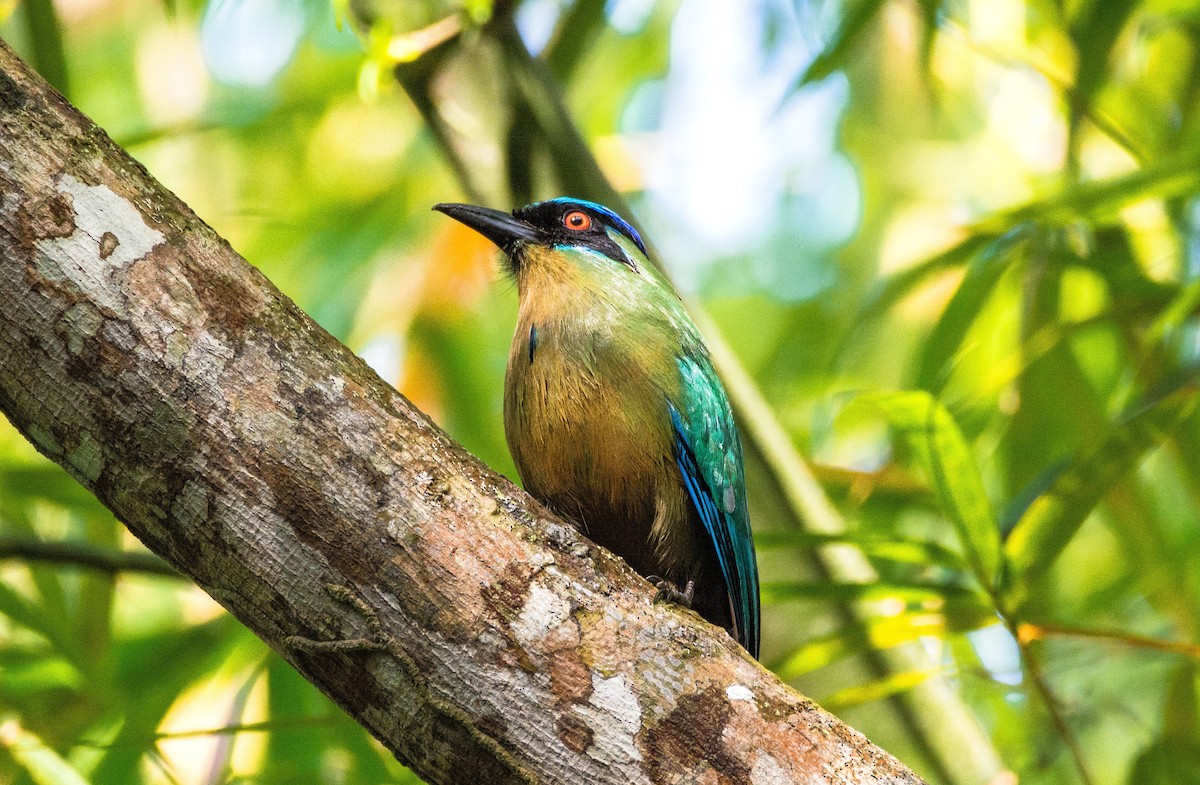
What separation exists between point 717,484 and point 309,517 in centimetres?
138

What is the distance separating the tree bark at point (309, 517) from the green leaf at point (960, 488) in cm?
103

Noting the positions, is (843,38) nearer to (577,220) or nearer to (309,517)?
(577,220)

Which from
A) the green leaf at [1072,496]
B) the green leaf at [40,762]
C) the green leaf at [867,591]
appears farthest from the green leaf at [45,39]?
the green leaf at [1072,496]

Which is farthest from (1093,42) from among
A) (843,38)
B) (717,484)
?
(717,484)

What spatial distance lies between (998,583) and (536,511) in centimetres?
146

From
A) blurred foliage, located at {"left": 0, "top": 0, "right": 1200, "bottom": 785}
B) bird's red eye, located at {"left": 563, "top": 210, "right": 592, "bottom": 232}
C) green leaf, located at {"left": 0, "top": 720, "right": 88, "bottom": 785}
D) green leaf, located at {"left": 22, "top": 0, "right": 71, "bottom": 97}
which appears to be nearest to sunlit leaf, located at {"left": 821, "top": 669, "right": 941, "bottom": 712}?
blurred foliage, located at {"left": 0, "top": 0, "right": 1200, "bottom": 785}

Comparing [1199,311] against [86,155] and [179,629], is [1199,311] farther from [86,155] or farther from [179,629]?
[179,629]

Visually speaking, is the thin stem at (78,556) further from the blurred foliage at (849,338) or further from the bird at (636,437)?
the bird at (636,437)

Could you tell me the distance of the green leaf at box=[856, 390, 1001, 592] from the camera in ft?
10.2

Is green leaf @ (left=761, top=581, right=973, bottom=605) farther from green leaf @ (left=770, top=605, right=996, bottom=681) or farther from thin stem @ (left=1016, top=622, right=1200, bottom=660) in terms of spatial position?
thin stem @ (left=1016, top=622, right=1200, bottom=660)

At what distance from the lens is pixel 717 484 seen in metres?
3.22

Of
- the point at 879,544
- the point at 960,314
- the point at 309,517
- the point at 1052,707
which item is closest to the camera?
the point at 309,517

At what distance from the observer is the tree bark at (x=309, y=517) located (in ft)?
6.82

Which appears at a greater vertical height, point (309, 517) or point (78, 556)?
point (78, 556)
